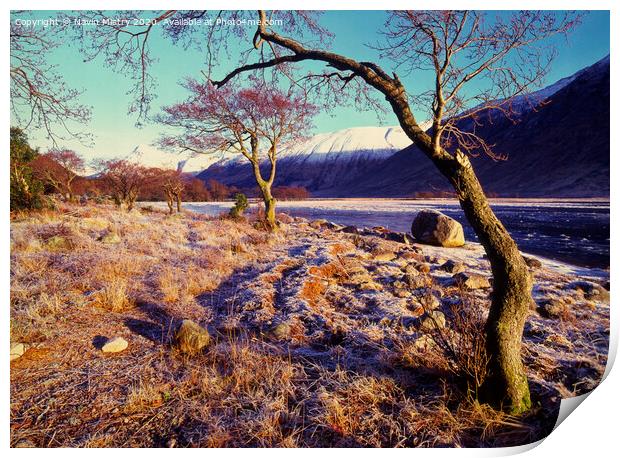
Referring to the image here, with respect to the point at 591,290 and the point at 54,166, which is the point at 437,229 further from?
the point at 54,166

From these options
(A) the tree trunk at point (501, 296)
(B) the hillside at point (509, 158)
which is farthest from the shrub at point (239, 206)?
(A) the tree trunk at point (501, 296)

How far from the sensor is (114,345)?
2553 mm

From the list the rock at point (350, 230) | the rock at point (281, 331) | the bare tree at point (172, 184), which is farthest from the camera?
the bare tree at point (172, 184)

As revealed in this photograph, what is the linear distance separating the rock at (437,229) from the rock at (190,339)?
17.8 feet

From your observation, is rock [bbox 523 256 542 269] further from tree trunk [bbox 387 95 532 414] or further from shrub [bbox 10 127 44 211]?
shrub [bbox 10 127 44 211]

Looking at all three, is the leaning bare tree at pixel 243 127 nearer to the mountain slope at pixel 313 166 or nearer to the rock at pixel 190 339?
the mountain slope at pixel 313 166

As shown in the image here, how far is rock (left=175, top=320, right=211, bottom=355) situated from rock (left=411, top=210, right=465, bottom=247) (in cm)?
544

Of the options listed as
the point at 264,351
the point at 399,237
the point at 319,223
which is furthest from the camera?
the point at 319,223

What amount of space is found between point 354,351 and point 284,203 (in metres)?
6.83

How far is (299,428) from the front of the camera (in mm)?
1911

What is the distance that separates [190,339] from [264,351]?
0.62m

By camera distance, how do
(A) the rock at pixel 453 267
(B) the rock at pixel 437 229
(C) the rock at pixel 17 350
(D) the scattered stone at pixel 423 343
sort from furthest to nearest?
1. (B) the rock at pixel 437 229
2. (A) the rock at pixel 453 267
3. (D) the scattered stone at pixel 423 343
4. (C) the rock at pixel 17 350

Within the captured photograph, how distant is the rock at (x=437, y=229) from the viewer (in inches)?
258

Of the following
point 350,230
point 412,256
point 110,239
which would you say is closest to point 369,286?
point 412,256
